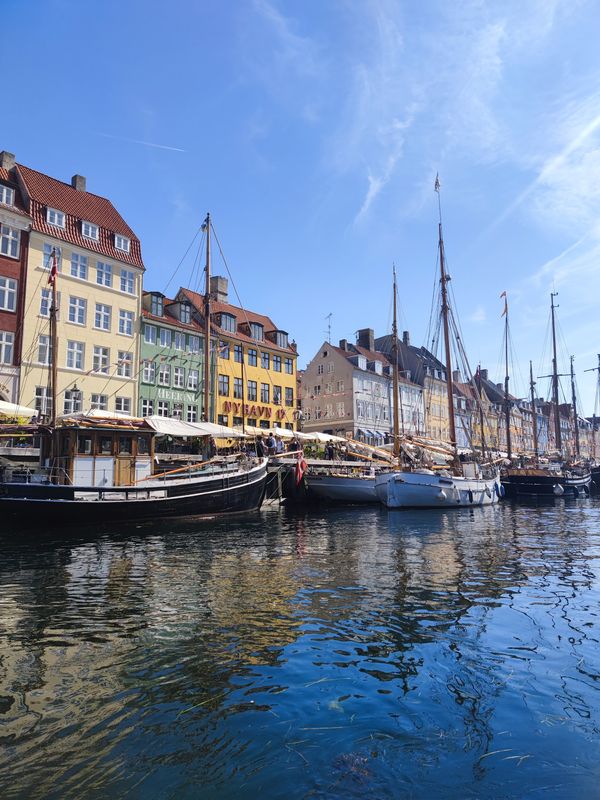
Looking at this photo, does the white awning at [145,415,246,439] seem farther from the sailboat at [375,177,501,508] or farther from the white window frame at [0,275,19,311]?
the white window frame at [0,275,19,311]

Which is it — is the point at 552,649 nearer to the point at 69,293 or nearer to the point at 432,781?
the point at 432,781

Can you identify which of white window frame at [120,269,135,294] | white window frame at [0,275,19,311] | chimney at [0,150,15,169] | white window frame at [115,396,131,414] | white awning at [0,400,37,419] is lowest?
white awning at [0,400,37,419]

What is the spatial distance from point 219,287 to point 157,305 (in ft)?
36.2

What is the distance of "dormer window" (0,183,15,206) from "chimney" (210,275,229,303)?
73.9 ft

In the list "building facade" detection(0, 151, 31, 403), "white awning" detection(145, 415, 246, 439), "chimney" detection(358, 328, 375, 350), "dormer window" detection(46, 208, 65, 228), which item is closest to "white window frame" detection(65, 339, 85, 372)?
"building facade" detection(0, 151, 31, 403)

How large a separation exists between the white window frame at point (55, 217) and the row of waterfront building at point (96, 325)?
0.08 m

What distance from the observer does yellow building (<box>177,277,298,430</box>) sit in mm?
53906

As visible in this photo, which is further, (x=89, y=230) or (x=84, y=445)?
(x=89, y=230)

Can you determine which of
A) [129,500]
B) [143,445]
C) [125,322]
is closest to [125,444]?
[143,445]

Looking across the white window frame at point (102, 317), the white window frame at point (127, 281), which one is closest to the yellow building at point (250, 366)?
the white window frame at point (127, 281)

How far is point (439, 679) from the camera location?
23.7ft

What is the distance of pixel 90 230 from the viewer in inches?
1704

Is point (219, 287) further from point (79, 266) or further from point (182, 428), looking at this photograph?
point (182, 428)

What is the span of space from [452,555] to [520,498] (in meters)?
44.3
